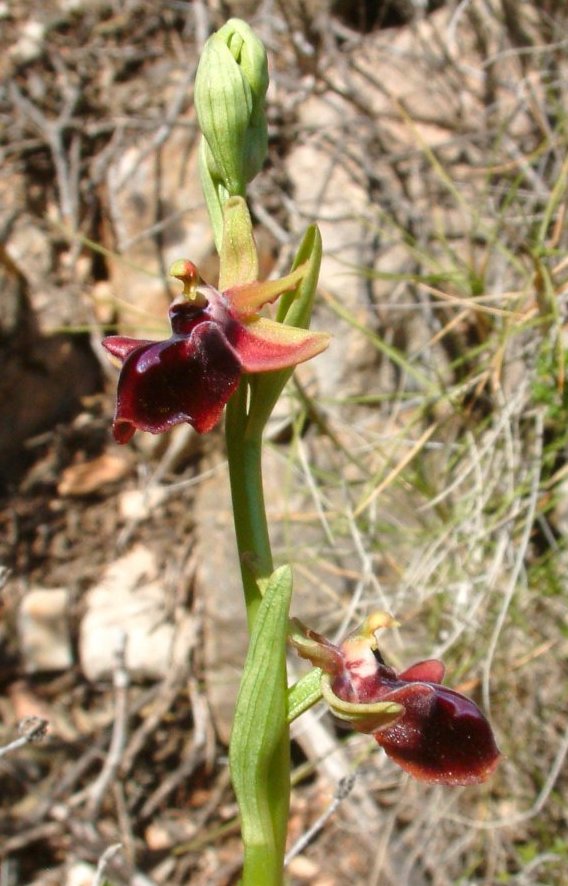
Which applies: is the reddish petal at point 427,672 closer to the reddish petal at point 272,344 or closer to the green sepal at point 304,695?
the green sepal at point 304,695

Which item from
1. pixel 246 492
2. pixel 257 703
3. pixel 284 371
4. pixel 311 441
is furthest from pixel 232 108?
pixel 311 441

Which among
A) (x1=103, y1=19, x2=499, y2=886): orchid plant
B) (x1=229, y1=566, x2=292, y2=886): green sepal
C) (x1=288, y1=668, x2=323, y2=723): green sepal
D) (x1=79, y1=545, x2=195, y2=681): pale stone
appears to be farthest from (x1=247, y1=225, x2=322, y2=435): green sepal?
(x1=79, y1=545, x2=195, y2=681): pale stone

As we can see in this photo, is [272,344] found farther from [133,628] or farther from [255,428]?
[133,628]

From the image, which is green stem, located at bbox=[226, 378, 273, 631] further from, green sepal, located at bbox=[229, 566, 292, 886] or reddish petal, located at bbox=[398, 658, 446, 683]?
reddish petal, located at bbox=[398, 658, 446, 683]

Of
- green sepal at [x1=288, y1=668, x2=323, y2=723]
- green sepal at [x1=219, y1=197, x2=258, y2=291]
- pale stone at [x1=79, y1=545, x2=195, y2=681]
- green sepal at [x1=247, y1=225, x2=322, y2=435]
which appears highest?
green sepal at [x1=219, y1=197, x2=258, y2=291]

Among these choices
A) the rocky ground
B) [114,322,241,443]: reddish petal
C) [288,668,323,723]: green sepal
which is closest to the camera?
[114,322,241,443]: reddish petal

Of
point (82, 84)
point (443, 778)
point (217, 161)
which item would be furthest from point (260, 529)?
point (82, 84)

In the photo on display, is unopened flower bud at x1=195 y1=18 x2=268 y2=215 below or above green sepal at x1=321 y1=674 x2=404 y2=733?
above
